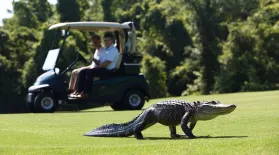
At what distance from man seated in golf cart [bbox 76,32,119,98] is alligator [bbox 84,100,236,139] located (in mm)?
6608

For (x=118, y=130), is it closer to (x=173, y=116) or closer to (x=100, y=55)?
(x=173, y=116)

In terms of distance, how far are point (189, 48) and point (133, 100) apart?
23467 millimetres

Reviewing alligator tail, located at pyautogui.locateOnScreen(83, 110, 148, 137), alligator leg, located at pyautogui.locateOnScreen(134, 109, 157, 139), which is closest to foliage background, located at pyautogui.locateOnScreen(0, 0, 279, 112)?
alligator tail, located at pyautogui.locateOnScreen(83, 110, 148, 137)

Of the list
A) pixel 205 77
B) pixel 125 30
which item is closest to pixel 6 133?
pixel 125 30

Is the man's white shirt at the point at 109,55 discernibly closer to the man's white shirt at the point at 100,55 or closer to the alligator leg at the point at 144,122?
the man's white shirt at the point at 100,55

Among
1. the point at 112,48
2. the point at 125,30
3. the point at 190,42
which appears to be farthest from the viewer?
the point at 190,42

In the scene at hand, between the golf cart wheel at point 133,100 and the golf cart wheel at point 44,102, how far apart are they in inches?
64.0

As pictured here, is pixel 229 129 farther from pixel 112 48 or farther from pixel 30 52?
pixel 30 52

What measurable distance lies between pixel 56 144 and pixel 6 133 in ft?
4.52

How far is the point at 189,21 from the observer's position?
38375 millimetres

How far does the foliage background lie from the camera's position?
1337 inches

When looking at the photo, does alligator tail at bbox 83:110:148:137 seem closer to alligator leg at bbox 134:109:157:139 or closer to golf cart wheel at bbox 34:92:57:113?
alligator leg at bbox 134:109:157:139

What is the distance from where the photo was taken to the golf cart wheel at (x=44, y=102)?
14.8 metres

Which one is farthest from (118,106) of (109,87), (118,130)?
(118,130)
